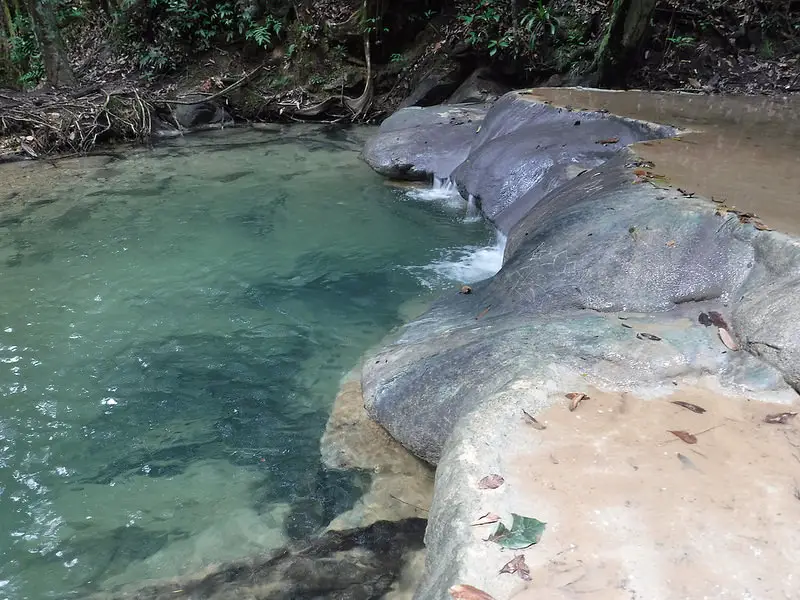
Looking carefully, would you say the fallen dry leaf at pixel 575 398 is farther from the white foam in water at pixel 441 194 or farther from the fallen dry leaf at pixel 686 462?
the white foam in water at pixel 441 194

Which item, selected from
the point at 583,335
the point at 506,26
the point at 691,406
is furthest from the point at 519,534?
the point at 506,26

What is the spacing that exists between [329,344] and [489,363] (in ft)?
7.54

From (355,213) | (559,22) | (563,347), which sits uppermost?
(559,22)

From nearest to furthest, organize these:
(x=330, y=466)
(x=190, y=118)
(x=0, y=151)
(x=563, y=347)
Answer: (x=563, y=347) → (x=330, y=466) → (x=0, y=151) → (x=190, y=118)

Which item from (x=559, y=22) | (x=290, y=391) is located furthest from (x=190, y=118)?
(x=290, y=391)

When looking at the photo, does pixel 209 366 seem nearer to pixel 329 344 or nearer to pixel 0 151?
pixel 329 344

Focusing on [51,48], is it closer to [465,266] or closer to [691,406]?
[465,266]

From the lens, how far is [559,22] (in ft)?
41.2

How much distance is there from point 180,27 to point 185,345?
12627mm

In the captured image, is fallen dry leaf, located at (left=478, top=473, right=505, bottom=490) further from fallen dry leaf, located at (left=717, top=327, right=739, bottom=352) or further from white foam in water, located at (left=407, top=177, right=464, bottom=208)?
white foam in water, located at (left=407, top=177, right=464, bottom=208)

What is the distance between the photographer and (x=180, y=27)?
15.3 metres

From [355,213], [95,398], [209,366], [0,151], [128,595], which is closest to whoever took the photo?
[128,595]

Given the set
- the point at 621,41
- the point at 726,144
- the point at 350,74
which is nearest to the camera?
the point at 726,144

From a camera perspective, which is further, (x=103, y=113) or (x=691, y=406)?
(x=103, y=113)
